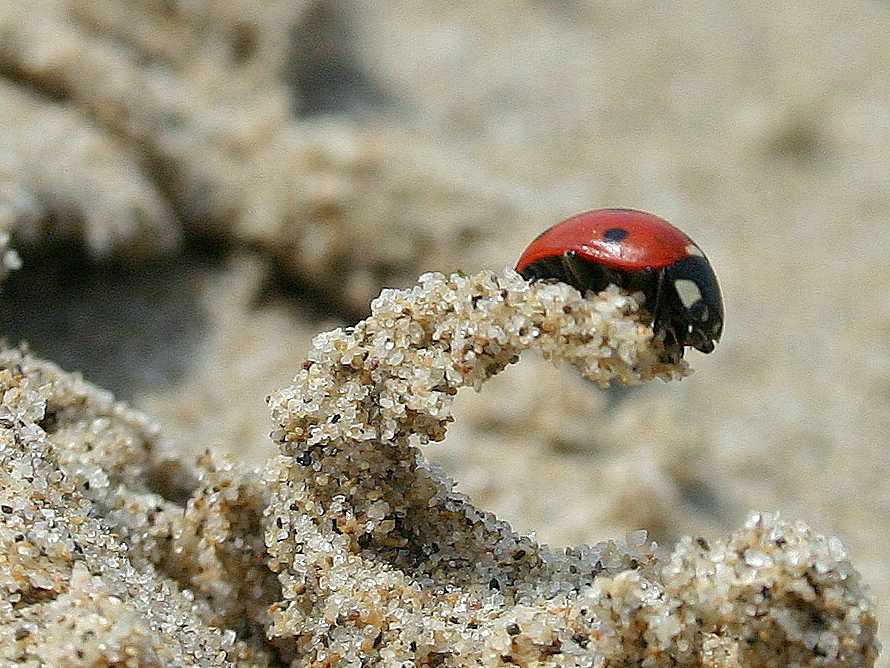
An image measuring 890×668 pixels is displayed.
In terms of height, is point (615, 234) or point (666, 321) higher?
point (615, 234)

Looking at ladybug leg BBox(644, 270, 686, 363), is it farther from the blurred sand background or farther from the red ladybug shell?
the blurred sand background

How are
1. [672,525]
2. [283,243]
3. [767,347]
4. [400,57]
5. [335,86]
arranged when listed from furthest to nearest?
1. [400,57]
2. [335,86]
3. [767,347]
4. [283,243]
5. [672,525]

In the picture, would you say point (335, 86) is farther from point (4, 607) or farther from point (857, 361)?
point (4, 607)

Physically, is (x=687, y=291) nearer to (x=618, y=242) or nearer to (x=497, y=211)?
(x=618, y=242)

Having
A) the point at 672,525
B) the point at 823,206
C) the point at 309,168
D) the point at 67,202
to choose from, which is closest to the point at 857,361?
the point at 823,206

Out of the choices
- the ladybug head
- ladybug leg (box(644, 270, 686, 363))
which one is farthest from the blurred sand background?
ladybug leg (box(644, 270, 686, 363))

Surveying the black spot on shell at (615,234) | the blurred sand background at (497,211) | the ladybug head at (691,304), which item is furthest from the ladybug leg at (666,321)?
the blurred sand background at (497,211)

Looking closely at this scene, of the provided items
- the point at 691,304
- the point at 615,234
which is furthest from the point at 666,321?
the point at 615,234
